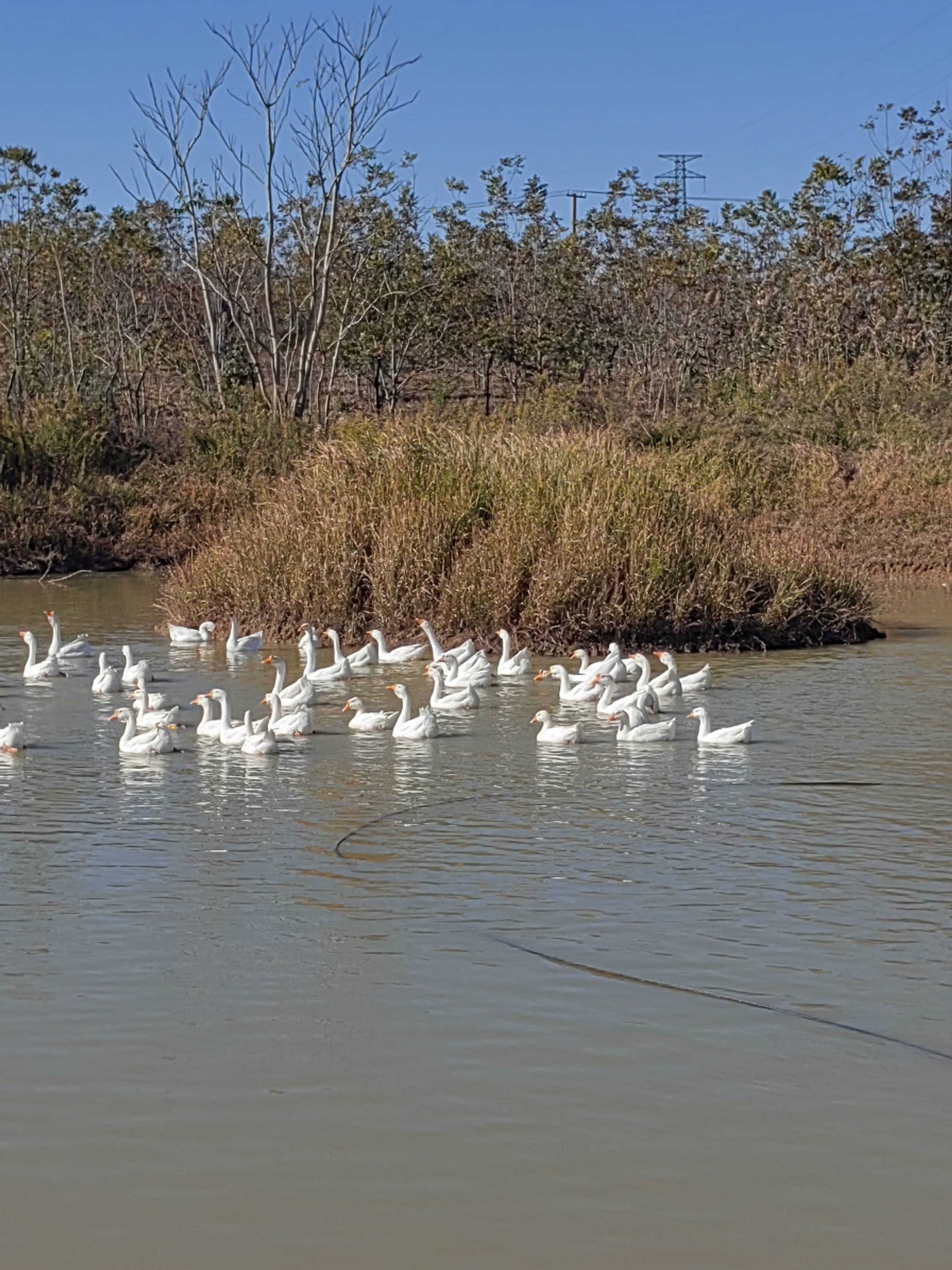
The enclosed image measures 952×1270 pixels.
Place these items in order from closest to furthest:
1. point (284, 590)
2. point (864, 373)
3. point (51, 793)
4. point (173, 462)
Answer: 1. point (51, 793)
2. point (284, 590)
3. point (173, 462)
4. point (864, 373)

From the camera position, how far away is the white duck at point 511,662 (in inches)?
637

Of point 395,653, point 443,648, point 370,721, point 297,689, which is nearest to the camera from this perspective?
point 370,721

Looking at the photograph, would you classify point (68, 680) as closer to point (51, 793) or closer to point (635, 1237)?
point (51, 793)

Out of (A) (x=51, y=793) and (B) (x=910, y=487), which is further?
(B) (x=910, y=487)

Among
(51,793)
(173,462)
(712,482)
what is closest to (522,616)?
(712,482)

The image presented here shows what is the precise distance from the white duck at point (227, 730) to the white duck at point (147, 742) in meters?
0.40

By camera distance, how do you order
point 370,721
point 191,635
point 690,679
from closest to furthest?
point 370,721, point 690,679, point 191,635

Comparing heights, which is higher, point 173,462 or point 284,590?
point 173,462

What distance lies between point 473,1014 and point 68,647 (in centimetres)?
1093

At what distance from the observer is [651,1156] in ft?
18.5

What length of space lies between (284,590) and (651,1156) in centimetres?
1404

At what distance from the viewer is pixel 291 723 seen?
520 inches

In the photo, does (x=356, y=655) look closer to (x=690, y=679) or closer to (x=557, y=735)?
(x=690, y=679)

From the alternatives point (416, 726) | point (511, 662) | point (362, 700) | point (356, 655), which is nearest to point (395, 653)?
point (356, 655)
